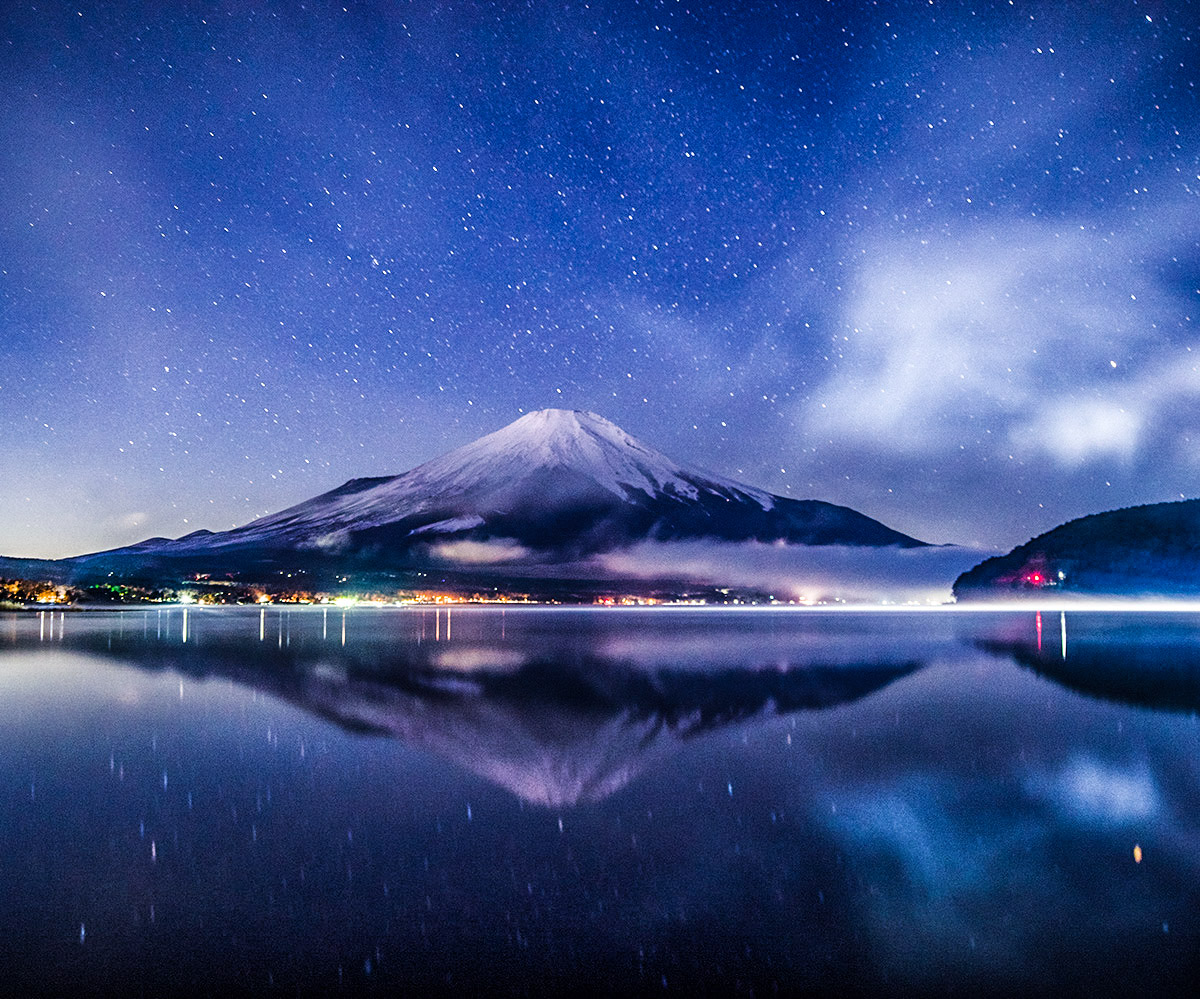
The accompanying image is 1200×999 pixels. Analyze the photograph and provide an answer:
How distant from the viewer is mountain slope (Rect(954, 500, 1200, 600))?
156 m

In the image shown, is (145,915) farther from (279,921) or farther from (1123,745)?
(1123,745)

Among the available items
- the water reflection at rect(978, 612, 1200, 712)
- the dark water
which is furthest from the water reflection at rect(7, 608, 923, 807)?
the water reflection at rect(978, 612, 1200, 712)

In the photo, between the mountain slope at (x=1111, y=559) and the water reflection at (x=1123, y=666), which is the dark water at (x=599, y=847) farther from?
the mountain slope at (x=1111, y=559)

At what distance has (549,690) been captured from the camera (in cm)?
1869

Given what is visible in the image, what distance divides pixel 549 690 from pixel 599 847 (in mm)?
11598

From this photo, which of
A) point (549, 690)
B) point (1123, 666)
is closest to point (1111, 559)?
point (1123, 666)

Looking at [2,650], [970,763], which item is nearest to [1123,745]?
[970,763]

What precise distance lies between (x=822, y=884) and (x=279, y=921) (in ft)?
12.6

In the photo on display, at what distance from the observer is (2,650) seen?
32.7m

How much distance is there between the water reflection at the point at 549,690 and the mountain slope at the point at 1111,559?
15057cm

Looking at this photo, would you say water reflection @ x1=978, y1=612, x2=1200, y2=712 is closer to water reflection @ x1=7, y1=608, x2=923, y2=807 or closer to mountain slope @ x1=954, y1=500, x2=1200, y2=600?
water reflection @ x1=7, y1=608, x2=923, y2=807

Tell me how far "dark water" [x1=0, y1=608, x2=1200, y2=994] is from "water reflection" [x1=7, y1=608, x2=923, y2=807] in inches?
4.9

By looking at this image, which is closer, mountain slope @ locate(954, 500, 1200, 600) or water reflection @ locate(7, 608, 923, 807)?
water reflection @ locate(7, 608, 923, 807)

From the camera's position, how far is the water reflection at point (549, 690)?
1102 cm
